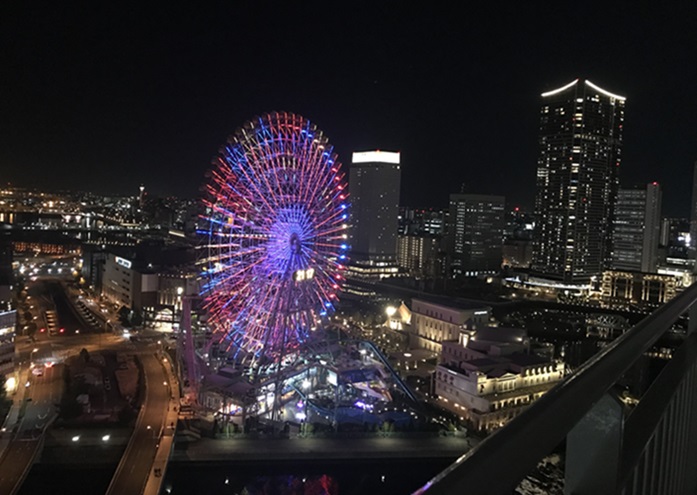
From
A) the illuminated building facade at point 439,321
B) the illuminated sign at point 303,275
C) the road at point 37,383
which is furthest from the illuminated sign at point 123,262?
the illuminated sign at point 303,275

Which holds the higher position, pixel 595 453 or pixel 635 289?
pixel 595 453

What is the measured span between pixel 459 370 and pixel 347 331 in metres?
4.41

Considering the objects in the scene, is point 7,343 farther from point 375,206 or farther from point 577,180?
point 577,180

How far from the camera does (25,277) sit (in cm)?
1945

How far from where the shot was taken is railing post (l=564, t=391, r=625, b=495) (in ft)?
1.34

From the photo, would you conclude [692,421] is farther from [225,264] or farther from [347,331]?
[347,331]

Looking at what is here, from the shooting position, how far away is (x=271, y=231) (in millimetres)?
7730

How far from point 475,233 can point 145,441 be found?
23566 millimetres

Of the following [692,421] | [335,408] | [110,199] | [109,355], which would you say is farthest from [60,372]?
[110,199]

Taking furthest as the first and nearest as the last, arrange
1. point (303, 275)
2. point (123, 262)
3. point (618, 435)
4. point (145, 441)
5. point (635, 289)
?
point (635, 289)
point (123, 262)
point (303, 275)
point (145, 441)
point (618, 435)

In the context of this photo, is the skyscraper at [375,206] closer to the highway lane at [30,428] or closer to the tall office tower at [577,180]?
the tall office tower at [577,180]

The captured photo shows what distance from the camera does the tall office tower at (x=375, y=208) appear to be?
2659 cm

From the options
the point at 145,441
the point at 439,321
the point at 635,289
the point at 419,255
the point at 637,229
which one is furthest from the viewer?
the point at 419,255

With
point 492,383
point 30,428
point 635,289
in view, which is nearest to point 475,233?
point 635,289
